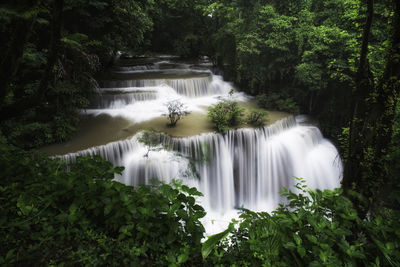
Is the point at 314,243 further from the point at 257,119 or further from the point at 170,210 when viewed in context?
the point at 257,119

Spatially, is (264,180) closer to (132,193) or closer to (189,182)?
(189,182)

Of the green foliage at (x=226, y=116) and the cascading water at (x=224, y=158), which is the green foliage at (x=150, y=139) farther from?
the green foliage at (x=226, y=116)

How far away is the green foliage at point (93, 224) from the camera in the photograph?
6.13ft

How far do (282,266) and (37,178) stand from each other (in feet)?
9.17

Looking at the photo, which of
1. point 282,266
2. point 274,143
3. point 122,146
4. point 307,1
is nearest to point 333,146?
point 274,143

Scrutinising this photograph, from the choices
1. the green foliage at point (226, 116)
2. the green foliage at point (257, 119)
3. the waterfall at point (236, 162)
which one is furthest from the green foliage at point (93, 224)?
the green foliage at point (257, 119)

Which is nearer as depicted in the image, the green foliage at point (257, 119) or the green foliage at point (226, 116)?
the green foliage at point (226, 116)

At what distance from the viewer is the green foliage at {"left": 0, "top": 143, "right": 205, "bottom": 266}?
1.87 meters

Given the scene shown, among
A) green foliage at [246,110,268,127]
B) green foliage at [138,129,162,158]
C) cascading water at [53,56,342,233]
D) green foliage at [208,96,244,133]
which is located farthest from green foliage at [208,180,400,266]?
green foliage at [246,110,268,127]

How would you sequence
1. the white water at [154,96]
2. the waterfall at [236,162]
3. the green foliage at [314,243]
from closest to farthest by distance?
the green foliage at [314,243], the waterfall at [236,162], the white water at [154,96]

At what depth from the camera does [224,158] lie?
26.5ft

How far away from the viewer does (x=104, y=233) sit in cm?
210

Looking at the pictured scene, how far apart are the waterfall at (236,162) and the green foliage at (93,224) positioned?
4.56 metres

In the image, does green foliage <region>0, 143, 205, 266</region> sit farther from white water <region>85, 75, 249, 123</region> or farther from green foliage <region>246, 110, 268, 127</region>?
green foliage <region>246, 110, 268, 127</region>
